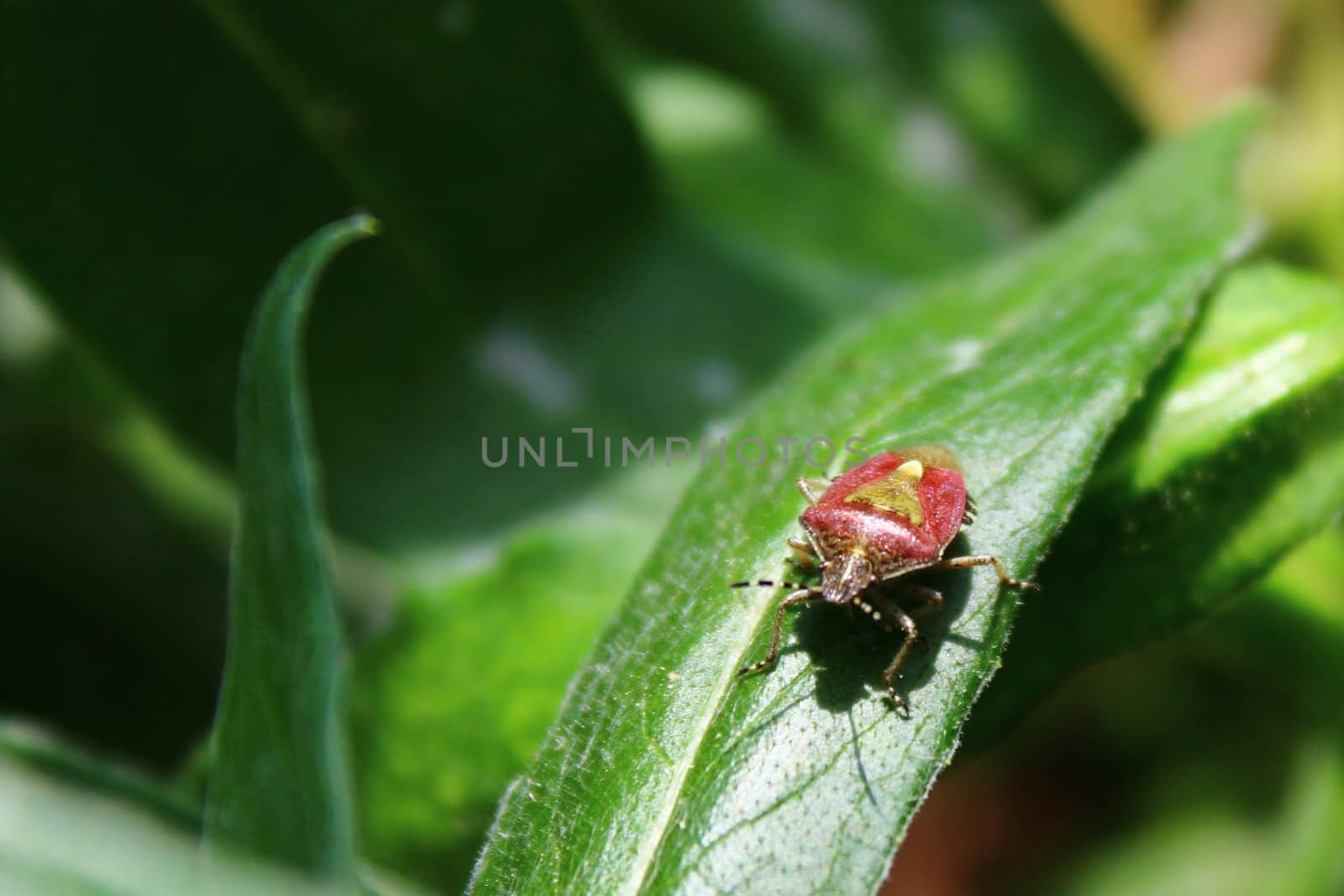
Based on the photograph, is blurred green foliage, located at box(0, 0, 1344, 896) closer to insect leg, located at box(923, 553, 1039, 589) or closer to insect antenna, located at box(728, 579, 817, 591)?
insect antenna, located at box(728, 579, 817, 591)

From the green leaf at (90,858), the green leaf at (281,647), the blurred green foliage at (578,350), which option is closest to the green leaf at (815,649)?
the blurred green foliage at (578,350)

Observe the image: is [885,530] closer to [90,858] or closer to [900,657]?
[900,657]

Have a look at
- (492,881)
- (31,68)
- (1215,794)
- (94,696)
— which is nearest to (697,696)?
(492,881)

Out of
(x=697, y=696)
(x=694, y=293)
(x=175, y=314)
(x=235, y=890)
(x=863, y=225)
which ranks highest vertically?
(x=863, y=225)

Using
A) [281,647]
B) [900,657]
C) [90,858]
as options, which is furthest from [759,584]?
[90,858]

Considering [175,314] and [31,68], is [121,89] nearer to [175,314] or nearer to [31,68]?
[31,68]
